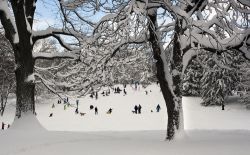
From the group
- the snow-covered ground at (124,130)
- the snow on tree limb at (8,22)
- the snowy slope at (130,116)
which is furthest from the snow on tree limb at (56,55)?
the snowy slope at (130,116)

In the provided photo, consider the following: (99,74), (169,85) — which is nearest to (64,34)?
(99,74)

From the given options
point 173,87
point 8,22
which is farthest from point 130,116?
point 173,87

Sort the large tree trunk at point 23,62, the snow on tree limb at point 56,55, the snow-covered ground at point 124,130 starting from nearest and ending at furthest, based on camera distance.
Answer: the snow-covered ground at point 124,130 < the large tree trunk at point 23,62 < the snow on tree limb at point 56,55

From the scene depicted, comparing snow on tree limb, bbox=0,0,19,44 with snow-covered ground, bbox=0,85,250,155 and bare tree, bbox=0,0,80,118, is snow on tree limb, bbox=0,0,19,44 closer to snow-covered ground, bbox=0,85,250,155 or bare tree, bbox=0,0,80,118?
bare tree, bbox=0,0,80,118

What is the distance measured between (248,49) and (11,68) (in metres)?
18.2

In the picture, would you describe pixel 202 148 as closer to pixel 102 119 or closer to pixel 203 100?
pixel 102 119

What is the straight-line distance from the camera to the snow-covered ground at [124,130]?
12.2 m

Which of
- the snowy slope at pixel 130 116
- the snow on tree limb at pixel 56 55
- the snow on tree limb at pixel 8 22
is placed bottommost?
the snowy slope at pixel 130 116

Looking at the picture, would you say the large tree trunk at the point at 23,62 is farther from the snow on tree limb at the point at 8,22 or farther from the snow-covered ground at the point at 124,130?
the snow-covered ground at the point at 124,130

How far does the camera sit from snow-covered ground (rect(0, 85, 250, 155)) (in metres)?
12.2

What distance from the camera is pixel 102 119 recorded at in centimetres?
4878

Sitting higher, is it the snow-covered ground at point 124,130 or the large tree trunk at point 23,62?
the large tree trunk at point 23,62

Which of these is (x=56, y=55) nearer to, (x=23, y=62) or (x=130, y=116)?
(x=23, y=62)

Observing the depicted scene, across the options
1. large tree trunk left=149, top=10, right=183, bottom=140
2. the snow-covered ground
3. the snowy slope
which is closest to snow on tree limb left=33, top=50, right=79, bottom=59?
the snow-covered ground
